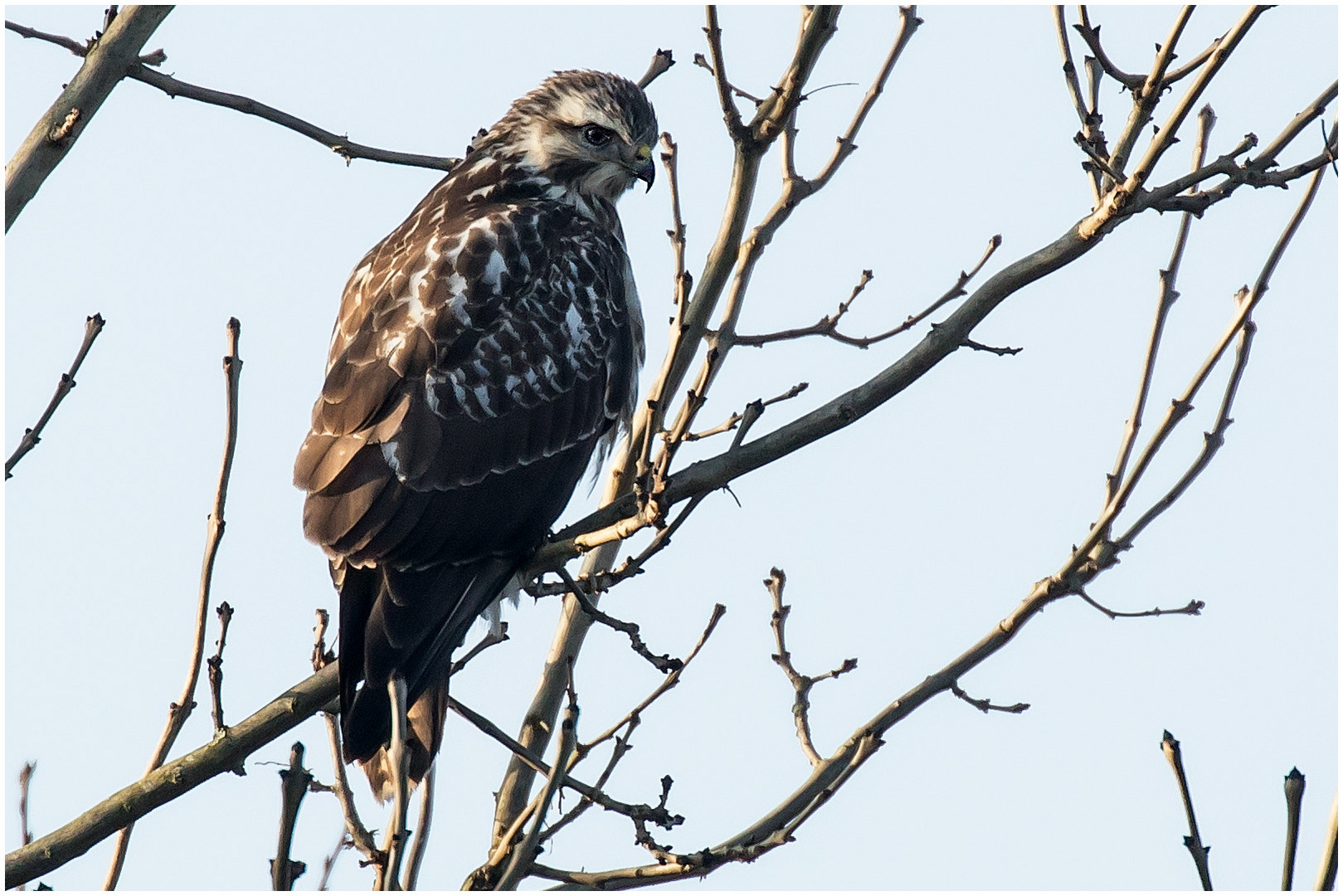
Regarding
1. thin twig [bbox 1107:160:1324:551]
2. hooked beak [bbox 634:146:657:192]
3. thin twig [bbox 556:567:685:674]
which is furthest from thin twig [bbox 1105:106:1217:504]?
hooked beak [bbox 634:146:657:192]

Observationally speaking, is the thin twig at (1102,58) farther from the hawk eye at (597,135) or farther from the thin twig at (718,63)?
the hawk eye at (597,135)

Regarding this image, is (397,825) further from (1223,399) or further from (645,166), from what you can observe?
(645,166)

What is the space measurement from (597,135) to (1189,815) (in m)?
4.87

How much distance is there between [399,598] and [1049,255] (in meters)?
2.54

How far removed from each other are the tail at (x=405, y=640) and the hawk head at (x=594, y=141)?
2143mm

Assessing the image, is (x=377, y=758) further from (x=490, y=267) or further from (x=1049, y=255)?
(x=1049, y=255)

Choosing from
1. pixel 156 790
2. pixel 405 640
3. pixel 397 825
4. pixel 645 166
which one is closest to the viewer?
pixel 397 825

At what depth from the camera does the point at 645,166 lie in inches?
274

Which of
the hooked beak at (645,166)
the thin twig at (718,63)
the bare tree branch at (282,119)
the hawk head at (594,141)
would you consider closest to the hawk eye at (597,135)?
the hawk head at (594,141)

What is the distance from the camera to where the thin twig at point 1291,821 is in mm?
2641

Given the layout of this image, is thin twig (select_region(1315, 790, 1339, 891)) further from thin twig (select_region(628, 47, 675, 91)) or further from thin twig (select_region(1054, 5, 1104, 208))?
thin twig (select_region(628, 47, 675, 91))

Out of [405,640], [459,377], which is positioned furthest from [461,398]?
[405,640]

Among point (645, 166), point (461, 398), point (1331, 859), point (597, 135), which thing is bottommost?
point (1331, 859)

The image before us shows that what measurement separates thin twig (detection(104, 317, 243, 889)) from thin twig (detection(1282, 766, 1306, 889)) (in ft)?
9.23
